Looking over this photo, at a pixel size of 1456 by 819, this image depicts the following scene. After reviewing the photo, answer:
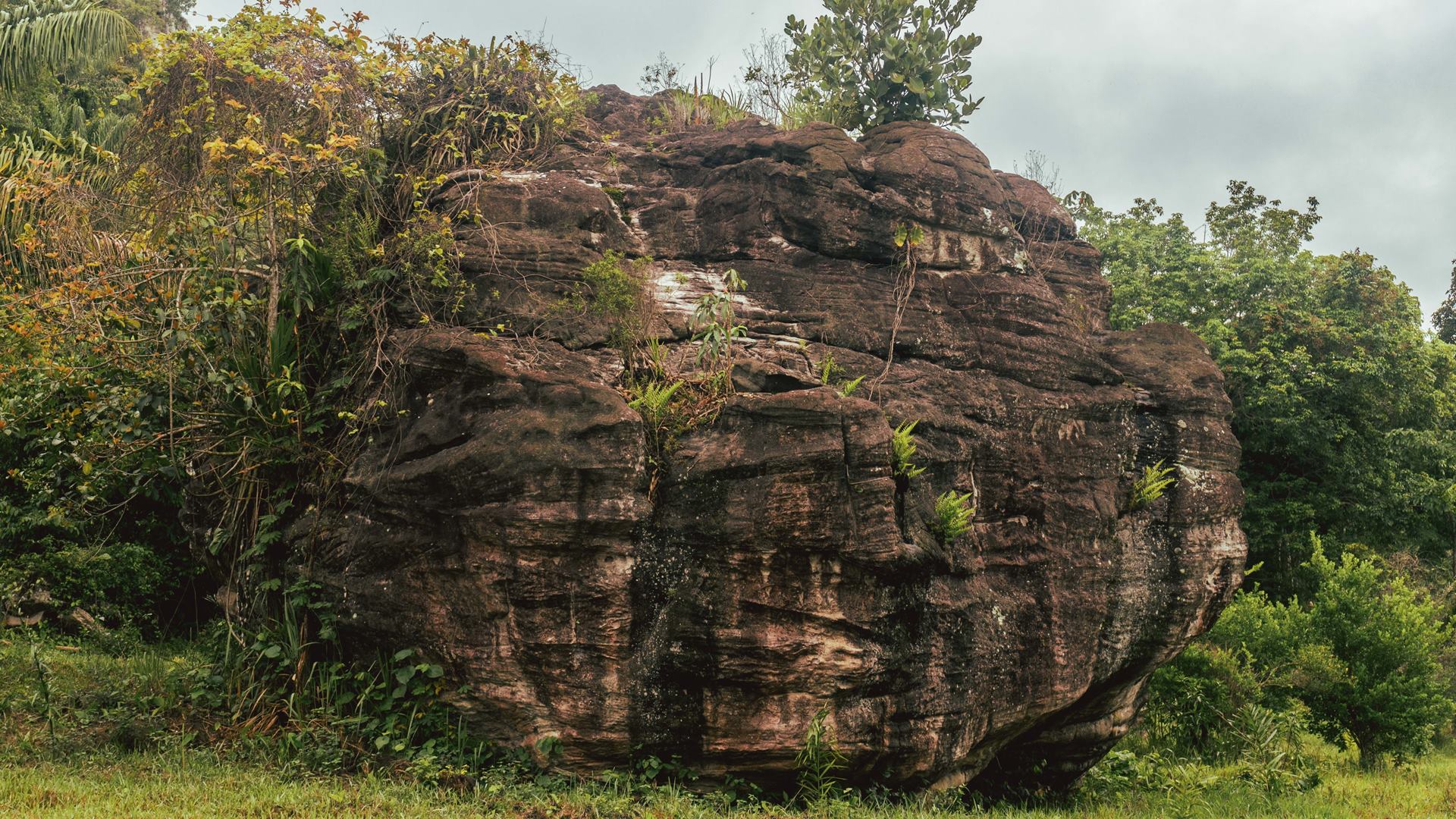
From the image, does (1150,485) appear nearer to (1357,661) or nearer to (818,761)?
(818,761)

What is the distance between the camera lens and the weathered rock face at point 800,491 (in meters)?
8.34

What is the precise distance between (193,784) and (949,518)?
21.6ft

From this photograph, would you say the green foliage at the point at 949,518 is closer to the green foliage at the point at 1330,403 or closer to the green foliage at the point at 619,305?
the green foliage at the point at 619,305

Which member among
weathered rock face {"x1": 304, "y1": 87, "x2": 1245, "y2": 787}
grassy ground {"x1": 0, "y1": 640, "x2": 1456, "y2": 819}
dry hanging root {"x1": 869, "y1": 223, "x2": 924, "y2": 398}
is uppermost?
dry hanging root {"x1": 869, "y1": 223, "x2": 924, "y2": 398}

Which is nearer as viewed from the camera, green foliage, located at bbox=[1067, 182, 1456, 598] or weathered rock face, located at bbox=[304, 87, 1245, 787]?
weathered rock face, located at bbox=[304, 87, 1245, 787]

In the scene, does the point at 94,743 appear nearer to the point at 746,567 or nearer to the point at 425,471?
the point at 425,471

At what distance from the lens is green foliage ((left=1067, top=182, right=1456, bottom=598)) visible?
22766 millimetres

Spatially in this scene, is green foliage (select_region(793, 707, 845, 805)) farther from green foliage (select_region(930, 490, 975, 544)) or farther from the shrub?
the shrub

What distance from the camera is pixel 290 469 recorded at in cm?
976

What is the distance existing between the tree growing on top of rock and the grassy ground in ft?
29.9

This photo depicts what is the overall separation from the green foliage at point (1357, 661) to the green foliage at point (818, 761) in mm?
11338

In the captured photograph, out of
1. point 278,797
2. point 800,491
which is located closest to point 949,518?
point 800,491

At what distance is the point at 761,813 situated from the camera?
26.2 feet

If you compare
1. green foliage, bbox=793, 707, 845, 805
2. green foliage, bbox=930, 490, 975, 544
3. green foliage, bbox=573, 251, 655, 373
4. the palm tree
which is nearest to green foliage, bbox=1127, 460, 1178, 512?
green foliage, bbox=930, 490, 975, 544
